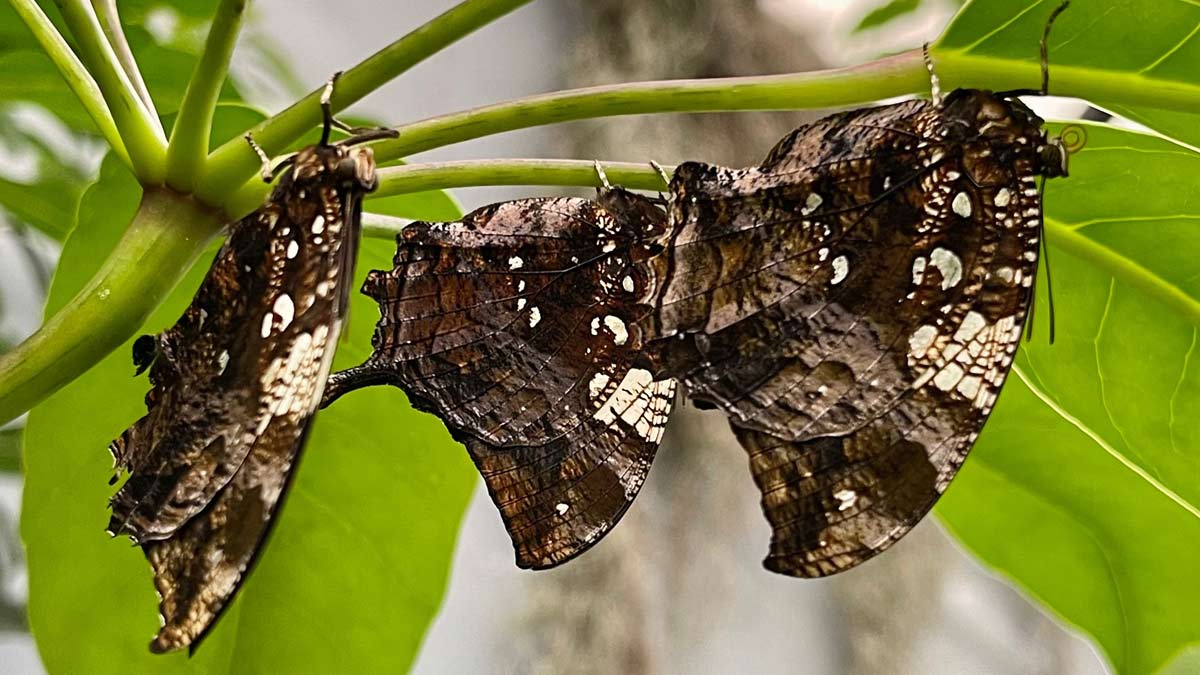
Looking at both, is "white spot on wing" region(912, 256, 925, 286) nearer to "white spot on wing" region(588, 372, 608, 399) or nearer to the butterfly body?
the butterfly body

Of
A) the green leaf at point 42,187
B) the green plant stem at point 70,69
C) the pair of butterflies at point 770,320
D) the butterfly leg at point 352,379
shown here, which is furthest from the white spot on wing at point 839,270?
the green leaf at point 42,187

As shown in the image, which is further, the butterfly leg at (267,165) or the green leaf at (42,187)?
the green leaf at (42,187)

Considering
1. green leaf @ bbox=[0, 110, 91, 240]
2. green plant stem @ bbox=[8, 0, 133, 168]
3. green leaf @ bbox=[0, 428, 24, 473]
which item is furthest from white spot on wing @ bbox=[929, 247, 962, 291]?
green leaf @ bbox=[0, 428, 24, 473]

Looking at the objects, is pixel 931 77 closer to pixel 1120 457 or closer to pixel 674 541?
pixel 1120 457

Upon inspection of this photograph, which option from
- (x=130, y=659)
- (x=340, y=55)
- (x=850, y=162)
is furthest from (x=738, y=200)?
(x=340, y=55)

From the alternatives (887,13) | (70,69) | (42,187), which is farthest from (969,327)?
(887,13)

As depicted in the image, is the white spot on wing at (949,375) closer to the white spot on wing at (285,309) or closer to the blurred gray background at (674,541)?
the white spot on wing at (285,309)

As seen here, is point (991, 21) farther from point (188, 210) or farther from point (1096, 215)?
point (188, 210)

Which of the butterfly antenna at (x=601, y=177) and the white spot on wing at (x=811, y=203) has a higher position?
the butterfly antenna at (x=601, y=177)
